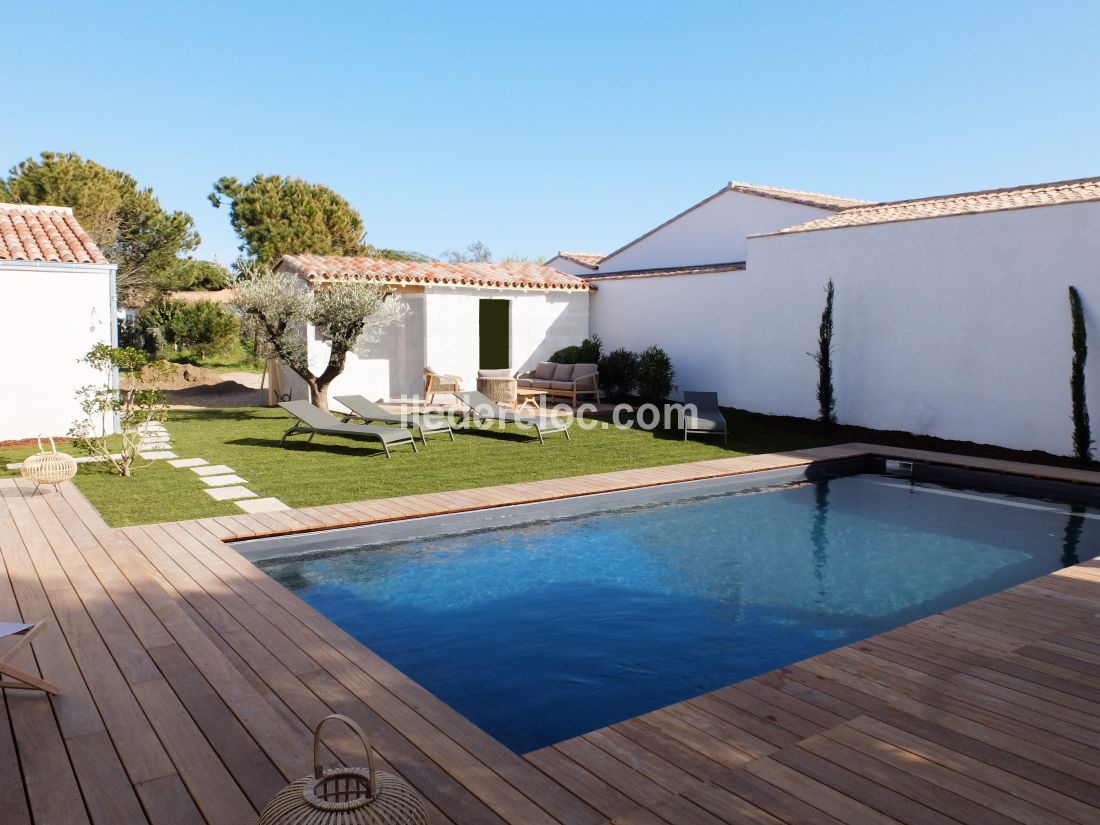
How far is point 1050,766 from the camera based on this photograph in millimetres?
2955

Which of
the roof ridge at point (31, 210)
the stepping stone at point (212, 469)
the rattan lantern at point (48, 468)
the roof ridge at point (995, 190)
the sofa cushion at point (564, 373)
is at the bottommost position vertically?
the stepping stone at point (212, 469)

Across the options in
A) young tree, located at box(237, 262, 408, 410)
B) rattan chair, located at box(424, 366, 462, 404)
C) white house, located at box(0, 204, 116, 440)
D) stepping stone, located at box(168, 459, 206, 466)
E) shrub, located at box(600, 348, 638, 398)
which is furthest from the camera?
shrub, located at box(600, 348, 638, 398)

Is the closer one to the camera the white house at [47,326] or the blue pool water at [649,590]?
the blue pool water at [649,590]

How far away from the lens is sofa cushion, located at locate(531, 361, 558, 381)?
1669 centimetres

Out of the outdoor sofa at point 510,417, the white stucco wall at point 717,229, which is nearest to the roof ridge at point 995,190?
the white stucco wall at point 717,229

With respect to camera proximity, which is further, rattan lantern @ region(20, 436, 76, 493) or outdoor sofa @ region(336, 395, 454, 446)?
outdoor sofa @ region(336, 395, 454, 446)

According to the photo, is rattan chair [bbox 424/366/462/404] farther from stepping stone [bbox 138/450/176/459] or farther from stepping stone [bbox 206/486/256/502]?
stepping stone [bbox 206/486/256/502]

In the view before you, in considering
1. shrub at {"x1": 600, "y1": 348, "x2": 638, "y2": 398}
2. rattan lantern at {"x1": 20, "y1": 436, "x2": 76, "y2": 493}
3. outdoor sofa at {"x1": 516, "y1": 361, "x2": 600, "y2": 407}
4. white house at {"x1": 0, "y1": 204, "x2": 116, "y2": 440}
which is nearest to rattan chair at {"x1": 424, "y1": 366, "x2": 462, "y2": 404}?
outdoor sofa at {"x1": 516, "y1": 361, "x2": 600, "y2": 407}

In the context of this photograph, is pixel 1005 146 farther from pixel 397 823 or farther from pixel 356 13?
pixel 397 823

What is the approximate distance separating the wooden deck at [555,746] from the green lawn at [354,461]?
9.00ft

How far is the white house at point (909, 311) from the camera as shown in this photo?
11.0m

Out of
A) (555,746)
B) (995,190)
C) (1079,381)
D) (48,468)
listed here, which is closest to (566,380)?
(995,190)

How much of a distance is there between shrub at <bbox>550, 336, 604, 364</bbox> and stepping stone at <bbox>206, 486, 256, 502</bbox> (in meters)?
9.89

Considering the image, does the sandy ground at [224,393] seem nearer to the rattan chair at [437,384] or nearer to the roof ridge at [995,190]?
the rattan chair at [437,384]
